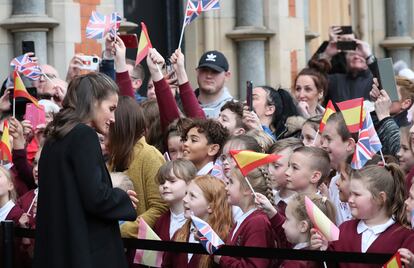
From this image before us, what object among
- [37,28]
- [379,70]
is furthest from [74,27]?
[379,70]

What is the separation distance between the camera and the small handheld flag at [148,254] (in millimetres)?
7676

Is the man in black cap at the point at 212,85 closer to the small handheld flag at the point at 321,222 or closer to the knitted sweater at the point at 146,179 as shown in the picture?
the knitted sweater at the point at 146,179

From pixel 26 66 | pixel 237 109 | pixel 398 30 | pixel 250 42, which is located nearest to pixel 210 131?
pixel 237 109

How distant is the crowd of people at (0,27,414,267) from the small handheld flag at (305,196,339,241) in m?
0.07

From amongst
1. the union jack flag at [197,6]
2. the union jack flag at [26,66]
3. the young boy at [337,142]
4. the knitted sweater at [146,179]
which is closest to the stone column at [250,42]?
the union jack flag at [197,6]

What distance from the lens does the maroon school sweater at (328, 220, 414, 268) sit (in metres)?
6.89

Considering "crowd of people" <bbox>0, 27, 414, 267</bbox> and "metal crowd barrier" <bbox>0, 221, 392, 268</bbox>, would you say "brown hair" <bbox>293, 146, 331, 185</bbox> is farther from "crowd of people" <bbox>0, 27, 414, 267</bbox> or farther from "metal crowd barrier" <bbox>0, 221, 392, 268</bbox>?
"metal crowd barrier" <bbox>0, 221, 392, 268</bbox>

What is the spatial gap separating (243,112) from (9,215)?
1.78 m

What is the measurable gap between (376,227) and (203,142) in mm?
1866

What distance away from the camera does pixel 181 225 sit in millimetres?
8039

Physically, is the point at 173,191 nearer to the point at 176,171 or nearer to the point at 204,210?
the point at 176,171

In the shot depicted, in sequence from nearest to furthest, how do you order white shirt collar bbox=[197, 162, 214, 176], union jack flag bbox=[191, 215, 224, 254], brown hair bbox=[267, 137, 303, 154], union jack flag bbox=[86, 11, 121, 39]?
1. union jack flag bbox=[191, 215, 224, 254]
2. brown hair bbox=[267, 137, 303, 154]
3. white shirt collar bbox=[197, 162, 214, 176]
4. union jack flag bbox=[86, 11, 121, 39]

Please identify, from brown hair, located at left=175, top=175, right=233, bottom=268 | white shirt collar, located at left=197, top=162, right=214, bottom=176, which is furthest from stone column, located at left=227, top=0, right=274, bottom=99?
brown hair, located at left=175, top=175, right=233, bottom=268

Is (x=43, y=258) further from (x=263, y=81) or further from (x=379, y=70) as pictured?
(x=263, y=81)
